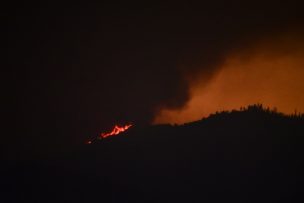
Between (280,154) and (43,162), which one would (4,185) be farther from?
(280,154)

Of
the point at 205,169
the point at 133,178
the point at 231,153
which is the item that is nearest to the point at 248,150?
the point at 231,153

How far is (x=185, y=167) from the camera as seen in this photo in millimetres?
99250

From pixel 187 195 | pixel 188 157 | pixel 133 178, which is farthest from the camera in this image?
pixel 188 157

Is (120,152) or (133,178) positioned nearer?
(133,178)

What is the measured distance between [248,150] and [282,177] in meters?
14.5

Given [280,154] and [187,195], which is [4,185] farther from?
[280,154]

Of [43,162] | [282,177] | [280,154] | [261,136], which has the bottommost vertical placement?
[282,177]

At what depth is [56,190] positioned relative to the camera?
8950cm

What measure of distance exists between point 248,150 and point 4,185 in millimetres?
54062

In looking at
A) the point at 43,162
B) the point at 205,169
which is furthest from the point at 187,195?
the point at 43,162

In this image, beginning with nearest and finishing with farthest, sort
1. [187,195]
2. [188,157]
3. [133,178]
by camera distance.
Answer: [187,195], [133,178], [188,157]

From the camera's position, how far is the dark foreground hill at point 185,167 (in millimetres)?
87062

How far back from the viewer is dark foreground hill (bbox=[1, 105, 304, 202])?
8706 cm

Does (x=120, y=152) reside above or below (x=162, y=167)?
above
